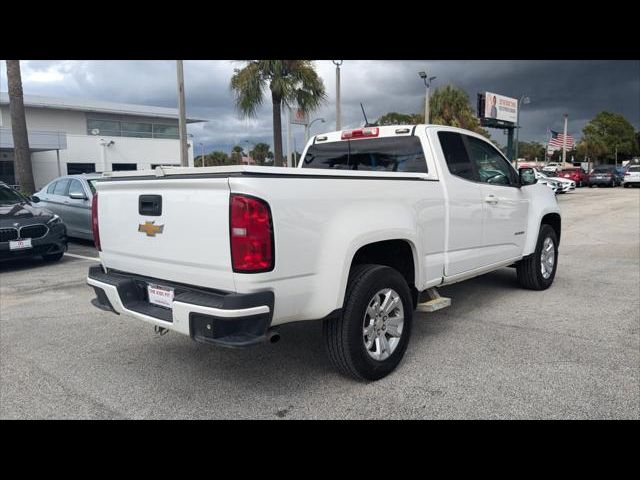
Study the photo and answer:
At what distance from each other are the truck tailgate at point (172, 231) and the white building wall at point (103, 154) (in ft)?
109

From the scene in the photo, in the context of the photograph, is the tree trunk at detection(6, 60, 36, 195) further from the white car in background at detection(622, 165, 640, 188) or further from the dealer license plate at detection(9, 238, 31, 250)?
the white car in background at detection(622, 165, 640, 188)

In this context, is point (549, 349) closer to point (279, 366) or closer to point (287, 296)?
point (279, 366)

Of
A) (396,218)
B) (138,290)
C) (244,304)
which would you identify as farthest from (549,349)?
(138,290)

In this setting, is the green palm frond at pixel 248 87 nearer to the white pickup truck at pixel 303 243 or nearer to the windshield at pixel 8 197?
the windshield at pixel 8 197

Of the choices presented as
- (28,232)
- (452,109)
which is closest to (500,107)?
(452,109)

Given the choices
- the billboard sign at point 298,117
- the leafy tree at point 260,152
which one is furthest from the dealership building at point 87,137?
the leafy tree at point 260,152

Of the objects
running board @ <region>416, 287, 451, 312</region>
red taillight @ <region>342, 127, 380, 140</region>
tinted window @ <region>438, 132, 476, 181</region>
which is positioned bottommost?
running board @ <region>416, 287, 451, 312</region>

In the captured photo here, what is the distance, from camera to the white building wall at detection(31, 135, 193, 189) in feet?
113

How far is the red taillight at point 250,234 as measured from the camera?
9.59ft

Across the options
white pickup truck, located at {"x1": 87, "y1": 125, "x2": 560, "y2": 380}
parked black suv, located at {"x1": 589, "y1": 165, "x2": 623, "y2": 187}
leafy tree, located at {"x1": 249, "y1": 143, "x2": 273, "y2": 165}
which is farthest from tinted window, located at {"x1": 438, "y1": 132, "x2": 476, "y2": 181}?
leafy tree, located at {"x1": 249, "y1": 143, "x2": 273, "y2": 165}

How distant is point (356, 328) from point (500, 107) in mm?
37461

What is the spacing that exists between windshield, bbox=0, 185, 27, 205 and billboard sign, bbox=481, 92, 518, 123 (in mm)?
31621

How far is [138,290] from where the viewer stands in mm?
3684
